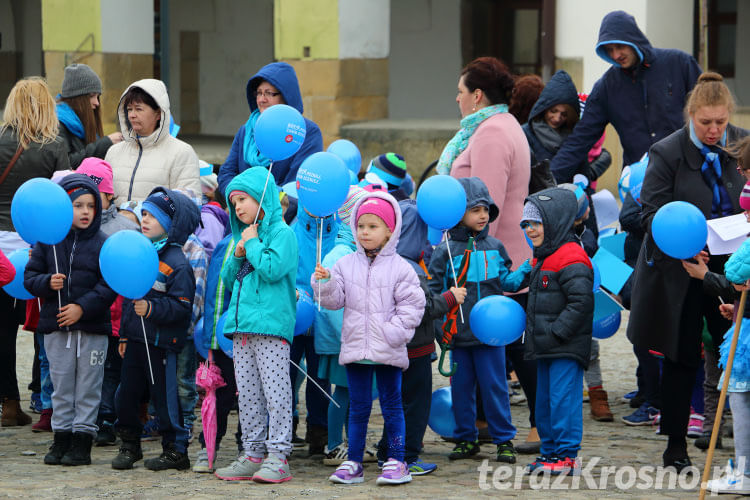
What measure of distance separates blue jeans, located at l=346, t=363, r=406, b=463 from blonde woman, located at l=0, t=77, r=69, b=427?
222 cm

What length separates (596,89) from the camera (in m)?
6.98

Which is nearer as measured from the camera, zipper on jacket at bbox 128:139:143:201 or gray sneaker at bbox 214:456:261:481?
gray sneaker at bbox 214:456:261:481

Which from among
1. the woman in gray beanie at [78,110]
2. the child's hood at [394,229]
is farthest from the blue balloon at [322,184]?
the woman in gray beanie at [78,110]

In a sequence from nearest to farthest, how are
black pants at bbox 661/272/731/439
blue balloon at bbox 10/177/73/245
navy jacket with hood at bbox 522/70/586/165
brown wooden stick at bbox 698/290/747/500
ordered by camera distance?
brown wooden stick at bbox 698/290/747/500, black pants at bbox 661/272/731/439, blue balloon at bbox 10/177/73/245, navy jacket with hood at bbox 522/70/586/165

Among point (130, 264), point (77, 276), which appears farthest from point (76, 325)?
point (130, 264)

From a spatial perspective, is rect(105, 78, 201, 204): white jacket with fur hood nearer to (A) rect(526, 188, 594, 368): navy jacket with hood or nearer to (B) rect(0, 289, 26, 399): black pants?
(B) rect(0, 289, 26, 399): black pants

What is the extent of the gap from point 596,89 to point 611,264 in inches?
50.4

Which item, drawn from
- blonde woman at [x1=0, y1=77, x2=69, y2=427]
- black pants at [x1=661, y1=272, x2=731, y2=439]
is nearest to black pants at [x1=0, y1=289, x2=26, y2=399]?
blonde woman at [x1=0, y1=77, x2=69, y2=427]

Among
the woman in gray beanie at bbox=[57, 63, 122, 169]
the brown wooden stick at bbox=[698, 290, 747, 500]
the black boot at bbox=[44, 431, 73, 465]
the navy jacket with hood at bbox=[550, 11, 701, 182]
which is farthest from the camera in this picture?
the woman in gray beanie at bbox=[57, 63, 122, 169]

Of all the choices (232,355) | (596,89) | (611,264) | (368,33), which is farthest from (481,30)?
(232,355)

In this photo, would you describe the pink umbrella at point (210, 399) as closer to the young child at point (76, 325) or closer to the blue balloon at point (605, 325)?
the young child at point (76, 325)

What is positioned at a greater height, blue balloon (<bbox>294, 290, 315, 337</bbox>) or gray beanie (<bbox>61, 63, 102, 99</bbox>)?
gray beanie (<bbox>61, 63, 102, 99</bbox>)

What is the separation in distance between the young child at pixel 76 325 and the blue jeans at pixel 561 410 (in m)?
2.13

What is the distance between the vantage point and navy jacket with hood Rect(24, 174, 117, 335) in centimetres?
571
